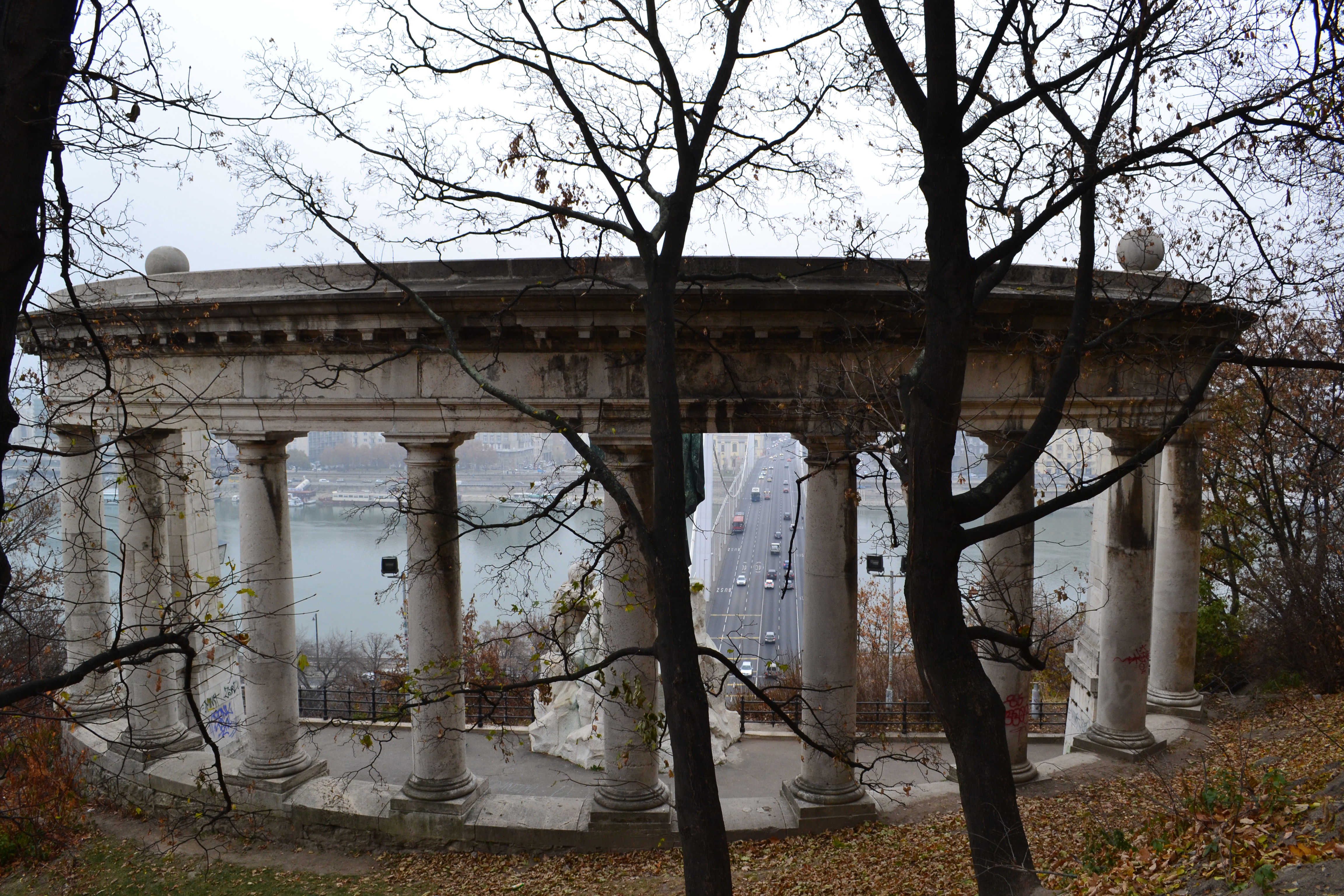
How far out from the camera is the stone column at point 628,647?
568 inches

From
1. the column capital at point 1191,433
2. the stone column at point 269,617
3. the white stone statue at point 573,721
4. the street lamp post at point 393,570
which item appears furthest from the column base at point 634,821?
the column capital at point 1191,433

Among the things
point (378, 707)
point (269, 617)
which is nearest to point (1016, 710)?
point (269, 617)

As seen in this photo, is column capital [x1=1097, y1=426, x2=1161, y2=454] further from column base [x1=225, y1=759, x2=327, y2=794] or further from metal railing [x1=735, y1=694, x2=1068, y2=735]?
column base [x1=225, y1=759, x2=327, y2=794]

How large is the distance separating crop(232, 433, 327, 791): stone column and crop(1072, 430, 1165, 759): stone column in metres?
16.6

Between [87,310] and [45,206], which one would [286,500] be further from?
[45,206]

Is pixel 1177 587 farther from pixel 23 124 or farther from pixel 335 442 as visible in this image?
pixel 335 442

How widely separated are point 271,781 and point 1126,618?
58.7 feet

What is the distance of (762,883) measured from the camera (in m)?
13.3

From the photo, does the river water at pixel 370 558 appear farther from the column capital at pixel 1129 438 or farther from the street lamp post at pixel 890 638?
the column capital at pixel 1129 438

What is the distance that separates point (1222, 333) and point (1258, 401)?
1092 cm

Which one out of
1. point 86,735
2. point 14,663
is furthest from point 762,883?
point 14,663

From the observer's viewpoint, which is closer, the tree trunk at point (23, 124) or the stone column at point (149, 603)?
the tree trunk at point (23, 124)

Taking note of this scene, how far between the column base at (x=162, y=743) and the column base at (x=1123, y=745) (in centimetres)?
1961

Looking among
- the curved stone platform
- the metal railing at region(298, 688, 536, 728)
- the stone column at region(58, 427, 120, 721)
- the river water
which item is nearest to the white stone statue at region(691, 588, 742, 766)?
the curved stone platform
